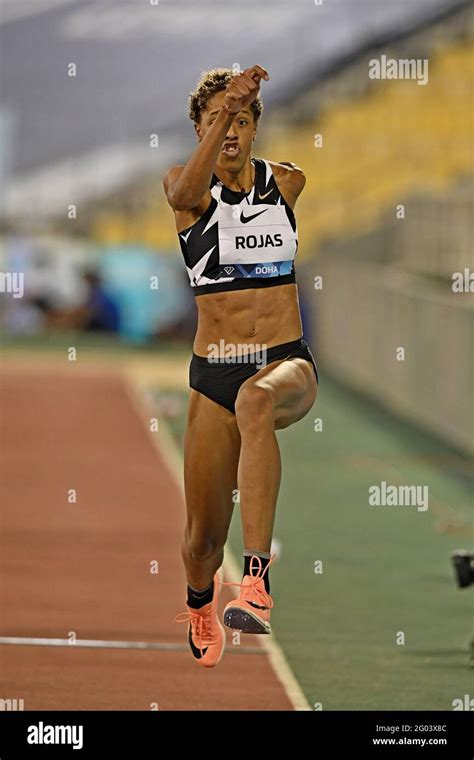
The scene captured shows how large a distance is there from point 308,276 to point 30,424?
12531mm

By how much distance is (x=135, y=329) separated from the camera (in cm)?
3478

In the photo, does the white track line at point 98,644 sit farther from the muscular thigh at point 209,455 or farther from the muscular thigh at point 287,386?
the muscular thigh at point 287,386

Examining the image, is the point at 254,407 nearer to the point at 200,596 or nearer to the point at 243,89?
the point at 243,89

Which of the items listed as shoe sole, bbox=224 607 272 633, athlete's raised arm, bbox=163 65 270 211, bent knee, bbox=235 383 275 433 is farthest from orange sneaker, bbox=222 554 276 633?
athlete's raised arm, bbox=163 65 270 211

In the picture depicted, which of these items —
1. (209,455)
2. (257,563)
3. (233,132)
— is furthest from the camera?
(209,455)

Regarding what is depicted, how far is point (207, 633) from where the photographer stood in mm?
7641

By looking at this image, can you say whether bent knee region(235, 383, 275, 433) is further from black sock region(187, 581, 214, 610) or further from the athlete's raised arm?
black sock region(187, 581, 214, 610)

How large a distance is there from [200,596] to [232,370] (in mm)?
1183

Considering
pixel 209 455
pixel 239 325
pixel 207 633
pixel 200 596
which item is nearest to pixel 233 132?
pixel 239 325

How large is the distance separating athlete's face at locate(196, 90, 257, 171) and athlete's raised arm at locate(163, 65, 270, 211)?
0.14 metres

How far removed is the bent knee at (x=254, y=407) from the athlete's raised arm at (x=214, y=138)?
2.40ft

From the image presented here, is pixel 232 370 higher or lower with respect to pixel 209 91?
lower
